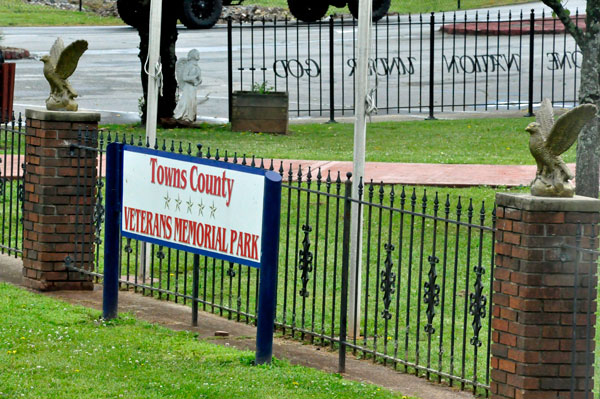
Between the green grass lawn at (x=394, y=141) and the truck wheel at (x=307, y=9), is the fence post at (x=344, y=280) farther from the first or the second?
the truck wheel at (x=307, y=9)

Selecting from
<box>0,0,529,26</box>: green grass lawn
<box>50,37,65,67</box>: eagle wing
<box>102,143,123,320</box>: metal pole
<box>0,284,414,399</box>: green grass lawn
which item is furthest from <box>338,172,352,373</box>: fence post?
<box>0,0,529,26</box>: green grass lawn

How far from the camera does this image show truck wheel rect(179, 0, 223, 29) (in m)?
29.0

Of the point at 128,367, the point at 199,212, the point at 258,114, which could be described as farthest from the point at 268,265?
the point at 258,114

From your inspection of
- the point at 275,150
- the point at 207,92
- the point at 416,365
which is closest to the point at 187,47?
the point at 207,92

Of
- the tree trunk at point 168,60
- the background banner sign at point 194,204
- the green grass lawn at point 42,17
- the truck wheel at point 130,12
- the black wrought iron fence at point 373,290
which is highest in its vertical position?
the green grass lawn at point 42,17

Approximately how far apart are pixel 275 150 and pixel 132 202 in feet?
24.6

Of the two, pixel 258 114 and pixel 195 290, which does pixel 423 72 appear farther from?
pixel 195 290

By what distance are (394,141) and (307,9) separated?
630 centimetres

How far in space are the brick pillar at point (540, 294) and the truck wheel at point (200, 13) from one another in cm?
2214

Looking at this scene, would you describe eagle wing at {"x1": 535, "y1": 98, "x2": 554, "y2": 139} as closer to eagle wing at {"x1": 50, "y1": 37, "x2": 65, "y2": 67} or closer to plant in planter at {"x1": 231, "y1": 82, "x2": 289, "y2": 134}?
eagle wing at {"x1": 50, "y1": 37, "x2": 65, "y2": 67}

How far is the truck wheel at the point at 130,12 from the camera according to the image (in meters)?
19.4

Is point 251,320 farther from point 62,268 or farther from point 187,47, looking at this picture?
point 187,47

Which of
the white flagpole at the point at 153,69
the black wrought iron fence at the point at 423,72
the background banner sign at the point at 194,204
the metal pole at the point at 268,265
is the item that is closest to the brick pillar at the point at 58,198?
the white flagpole at the point at 153,69

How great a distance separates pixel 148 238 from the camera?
919 centimetres
